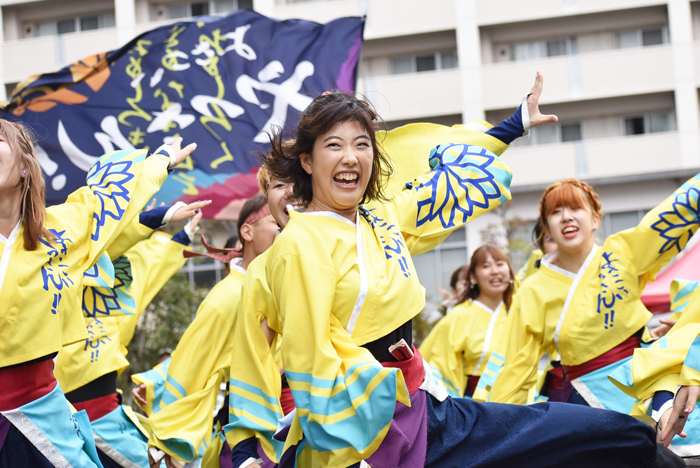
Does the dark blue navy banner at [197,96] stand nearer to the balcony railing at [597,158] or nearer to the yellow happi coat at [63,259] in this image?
the yellow happi coat at [63,259]

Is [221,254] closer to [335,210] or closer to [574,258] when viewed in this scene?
[574,258]

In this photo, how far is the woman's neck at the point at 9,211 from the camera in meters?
2.68

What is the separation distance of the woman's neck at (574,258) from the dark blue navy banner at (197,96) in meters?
2.51

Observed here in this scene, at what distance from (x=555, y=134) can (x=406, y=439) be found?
55.6 feet

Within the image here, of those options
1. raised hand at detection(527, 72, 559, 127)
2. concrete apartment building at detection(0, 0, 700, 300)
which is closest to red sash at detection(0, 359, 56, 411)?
raised hand at detection(527, 72, 559, 127)

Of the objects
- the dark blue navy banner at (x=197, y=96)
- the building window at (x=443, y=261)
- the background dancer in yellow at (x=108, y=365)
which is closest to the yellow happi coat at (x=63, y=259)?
the background dancer in yellow at (x=108, y=365)

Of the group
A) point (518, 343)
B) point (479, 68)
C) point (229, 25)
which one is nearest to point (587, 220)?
point (518, 343)

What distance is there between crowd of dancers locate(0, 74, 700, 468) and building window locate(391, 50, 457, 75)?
1514 centimetres

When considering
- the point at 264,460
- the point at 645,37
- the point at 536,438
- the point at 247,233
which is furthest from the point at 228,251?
the point at 645,37

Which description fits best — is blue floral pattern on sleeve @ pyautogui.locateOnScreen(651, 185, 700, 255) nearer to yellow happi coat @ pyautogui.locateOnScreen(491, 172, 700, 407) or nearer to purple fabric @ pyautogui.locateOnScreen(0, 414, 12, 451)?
yellow happi coat @ pyautogui.locateOnScreen(491, 172, 700, 407)

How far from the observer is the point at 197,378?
12.6ft

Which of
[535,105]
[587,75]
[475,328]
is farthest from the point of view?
[587,75]

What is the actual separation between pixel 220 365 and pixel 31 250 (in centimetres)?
141

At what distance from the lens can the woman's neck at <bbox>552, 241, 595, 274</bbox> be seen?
13.8 ft
